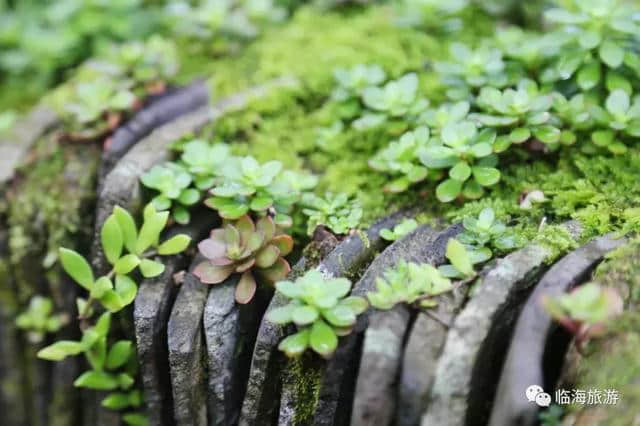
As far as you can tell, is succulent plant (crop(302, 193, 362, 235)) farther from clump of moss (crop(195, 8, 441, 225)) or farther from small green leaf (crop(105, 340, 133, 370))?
small green leaf (crop(105, 340, 133, 370))

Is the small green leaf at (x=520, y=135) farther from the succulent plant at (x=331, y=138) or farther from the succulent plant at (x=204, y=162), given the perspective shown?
the succulent plant at (x=204, y=162)

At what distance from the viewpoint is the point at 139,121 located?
261 centimetres

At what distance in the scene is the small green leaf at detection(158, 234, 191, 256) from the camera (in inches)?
80.9

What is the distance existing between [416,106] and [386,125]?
0.14m

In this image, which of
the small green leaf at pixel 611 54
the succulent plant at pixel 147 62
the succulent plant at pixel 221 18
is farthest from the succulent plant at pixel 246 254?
the succulent plant at pixel 221 18

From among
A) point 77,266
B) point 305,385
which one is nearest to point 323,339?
point 305,385

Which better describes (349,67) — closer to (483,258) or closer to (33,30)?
(483,258)

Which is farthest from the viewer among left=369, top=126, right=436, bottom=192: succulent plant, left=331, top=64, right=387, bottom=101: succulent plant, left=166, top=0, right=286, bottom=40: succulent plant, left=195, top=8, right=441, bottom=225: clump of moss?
left=166, top=0, right=286, bottom=40: succulent plant

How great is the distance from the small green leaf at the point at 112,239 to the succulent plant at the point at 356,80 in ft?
3.10

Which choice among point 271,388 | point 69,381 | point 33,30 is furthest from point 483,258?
point 33,30

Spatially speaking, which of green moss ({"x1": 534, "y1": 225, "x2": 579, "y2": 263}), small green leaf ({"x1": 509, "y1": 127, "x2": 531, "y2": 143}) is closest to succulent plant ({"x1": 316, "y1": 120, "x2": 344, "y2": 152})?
small green leaf ({"x1": 509, "y1": 127, "x2": 531, "y2": 143})

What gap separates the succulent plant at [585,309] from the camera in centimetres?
149

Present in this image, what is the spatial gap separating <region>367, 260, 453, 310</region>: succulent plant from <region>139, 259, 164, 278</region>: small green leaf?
2.27ft

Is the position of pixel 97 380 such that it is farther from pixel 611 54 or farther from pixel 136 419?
pixel 611 54
